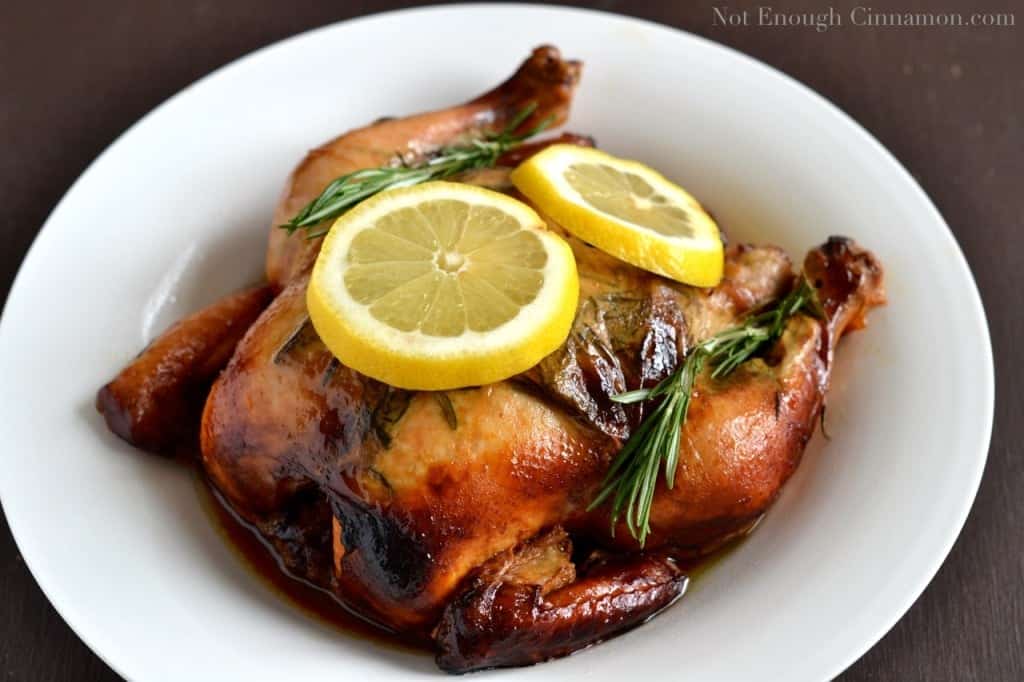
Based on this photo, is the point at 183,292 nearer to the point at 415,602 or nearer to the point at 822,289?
the point at 415,602

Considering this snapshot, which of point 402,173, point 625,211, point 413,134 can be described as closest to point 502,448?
point 625,211

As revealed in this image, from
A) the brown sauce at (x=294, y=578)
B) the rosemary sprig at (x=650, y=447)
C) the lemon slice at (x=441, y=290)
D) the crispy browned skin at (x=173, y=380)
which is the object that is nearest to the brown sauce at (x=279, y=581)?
the brown sauce at (x=294, y=578)

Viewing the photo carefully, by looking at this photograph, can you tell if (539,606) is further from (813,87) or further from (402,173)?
(813,87)

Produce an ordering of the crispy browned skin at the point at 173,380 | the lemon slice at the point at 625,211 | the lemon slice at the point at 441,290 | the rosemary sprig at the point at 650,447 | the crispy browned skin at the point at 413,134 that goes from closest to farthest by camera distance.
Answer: the lemon slice at the point at 441,290 → the rosemary sprig at the point at 650,447 → the lemon slice at the point at 625,211 → the crispy browned skin at the point at 173,380 → the crispy browned skin at the point at 413,134

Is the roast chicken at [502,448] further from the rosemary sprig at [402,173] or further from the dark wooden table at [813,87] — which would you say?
the dark wooden table at [813,87]

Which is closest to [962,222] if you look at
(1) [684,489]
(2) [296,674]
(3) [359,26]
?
(1) [684,489]

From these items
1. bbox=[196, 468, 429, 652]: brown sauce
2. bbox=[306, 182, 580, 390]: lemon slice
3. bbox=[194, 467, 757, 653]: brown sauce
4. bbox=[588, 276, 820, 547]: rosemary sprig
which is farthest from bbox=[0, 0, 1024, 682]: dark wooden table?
bbox=[306, 182, 580, 390]: lemon slice

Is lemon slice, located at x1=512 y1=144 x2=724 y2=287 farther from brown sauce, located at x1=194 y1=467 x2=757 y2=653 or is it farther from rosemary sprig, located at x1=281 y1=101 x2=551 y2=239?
brown sauce, located at x1=194 y1=467 x2=757 y2=653
